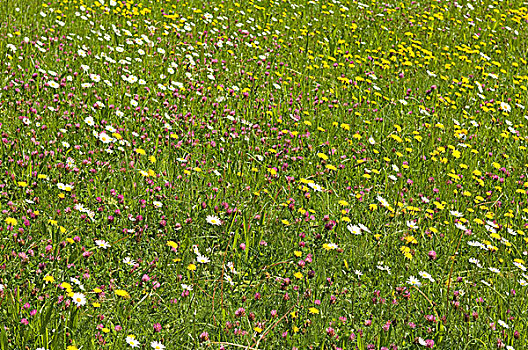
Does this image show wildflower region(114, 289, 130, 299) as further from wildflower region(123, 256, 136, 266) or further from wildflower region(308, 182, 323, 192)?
wildflower region(308, 182, 323, 192)

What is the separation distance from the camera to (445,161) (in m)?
4.73

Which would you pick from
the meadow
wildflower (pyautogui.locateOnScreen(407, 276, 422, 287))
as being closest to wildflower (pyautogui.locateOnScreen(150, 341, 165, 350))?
the meadow

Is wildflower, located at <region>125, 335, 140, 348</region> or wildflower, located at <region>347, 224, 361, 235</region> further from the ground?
wildflower, located at <region>347, 224, 361, 235</region>

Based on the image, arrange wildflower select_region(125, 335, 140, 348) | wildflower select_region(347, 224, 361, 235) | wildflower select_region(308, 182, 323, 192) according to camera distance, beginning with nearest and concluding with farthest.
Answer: wildflower select_region(125, 335, 140, 348)
wildflower select_region(347, 224, 361, 235)
wildflower select_region(308, 182, 323, 192)

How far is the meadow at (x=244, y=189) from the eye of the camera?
292 centimetres

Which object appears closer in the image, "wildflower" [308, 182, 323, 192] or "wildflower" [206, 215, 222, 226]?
"wildflower" [206, 215, 222, 226]

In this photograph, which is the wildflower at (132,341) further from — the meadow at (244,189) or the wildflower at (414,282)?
the wildflower at (414,282)

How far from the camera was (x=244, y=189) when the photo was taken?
397cm

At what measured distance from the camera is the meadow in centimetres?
292

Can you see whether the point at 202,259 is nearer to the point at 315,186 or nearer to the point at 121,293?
the point at 121,293

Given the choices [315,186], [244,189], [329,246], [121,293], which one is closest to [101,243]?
[121,293]

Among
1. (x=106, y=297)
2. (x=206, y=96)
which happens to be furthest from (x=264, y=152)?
(x=106, y=297)

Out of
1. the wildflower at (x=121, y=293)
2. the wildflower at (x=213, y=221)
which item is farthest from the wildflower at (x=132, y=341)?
the wildflower at (x=213, y=221)

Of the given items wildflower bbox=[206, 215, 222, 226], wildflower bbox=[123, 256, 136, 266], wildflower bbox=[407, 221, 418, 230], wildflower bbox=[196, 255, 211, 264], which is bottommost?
wildflower bbox=[123, 256, 136, 266]
